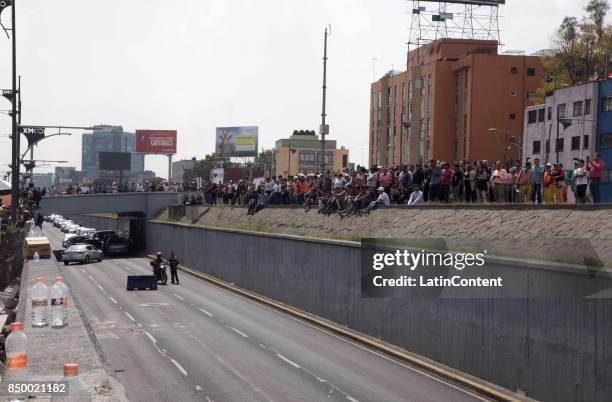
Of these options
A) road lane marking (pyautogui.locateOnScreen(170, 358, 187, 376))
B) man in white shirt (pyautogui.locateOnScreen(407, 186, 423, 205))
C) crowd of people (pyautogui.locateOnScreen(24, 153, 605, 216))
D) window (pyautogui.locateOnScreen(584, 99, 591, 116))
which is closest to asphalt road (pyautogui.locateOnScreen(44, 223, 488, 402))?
road lane marking (pyautogui.locateOnScreen(170, 358, 187, 376))

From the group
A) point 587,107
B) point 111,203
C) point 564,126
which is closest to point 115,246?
point 111,203

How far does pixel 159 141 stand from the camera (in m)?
128

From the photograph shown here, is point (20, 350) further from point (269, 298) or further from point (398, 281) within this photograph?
point (269, 298)

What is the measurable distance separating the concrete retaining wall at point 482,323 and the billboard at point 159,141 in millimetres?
89151

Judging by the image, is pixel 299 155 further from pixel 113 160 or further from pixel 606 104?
pixel 606 104

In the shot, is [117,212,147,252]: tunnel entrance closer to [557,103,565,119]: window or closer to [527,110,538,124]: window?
[527,110,538,124]: window

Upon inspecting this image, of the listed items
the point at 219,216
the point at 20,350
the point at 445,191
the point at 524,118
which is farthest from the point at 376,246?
the point at 524,118

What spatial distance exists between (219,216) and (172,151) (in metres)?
70.8

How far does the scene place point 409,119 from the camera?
89062 millimetres

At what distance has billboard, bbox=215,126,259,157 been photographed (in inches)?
4961

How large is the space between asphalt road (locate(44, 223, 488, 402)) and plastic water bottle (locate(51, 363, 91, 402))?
6945 mm

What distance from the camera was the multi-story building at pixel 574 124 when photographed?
6066 cm

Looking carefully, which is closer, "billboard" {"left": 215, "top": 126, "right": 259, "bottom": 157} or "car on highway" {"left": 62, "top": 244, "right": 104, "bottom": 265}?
"car on highway" {"left": 62, "top": 244, "right": 104, "bottom": 265}

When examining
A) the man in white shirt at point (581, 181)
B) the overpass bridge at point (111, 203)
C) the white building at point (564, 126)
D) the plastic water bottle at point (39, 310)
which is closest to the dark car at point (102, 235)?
the overpass bridge at point (111, 203)
